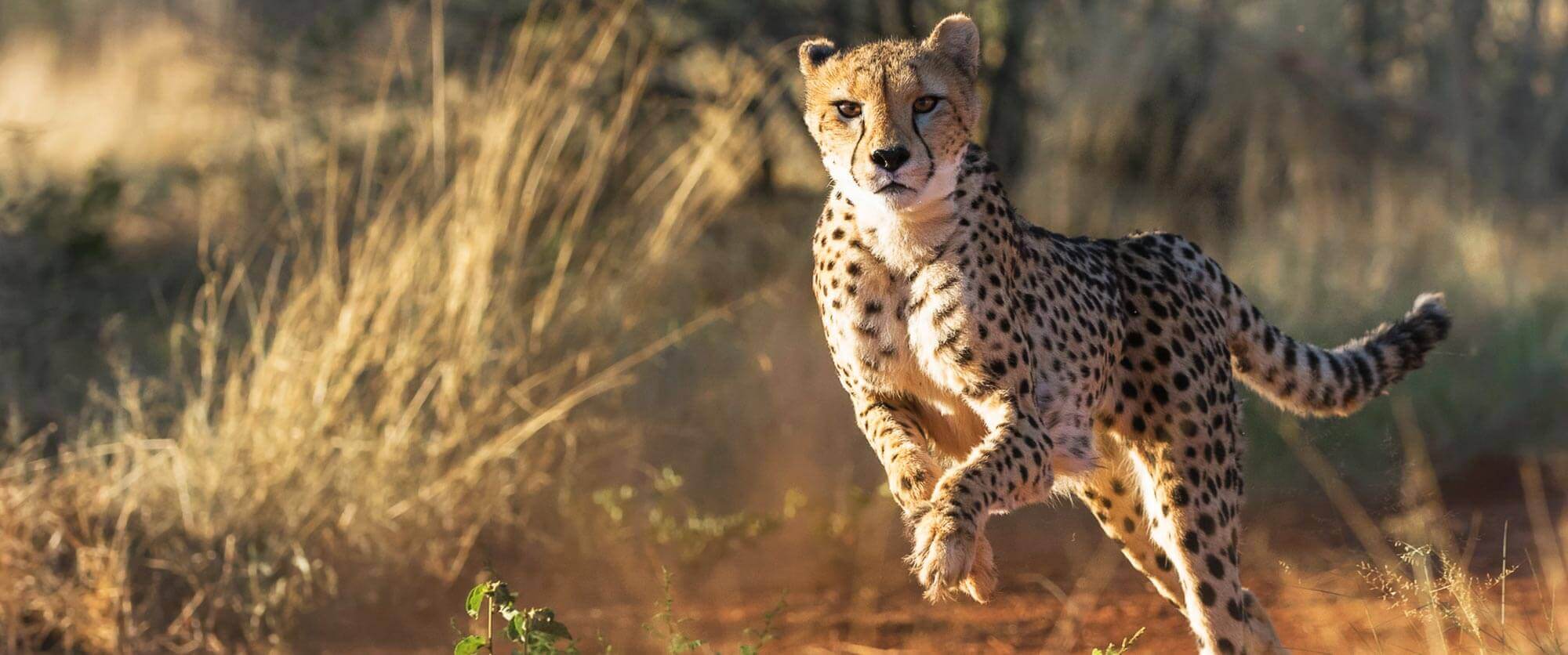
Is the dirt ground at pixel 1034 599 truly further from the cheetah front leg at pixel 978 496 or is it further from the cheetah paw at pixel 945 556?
the cheetah paw at pixel 945 556

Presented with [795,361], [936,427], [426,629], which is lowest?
[426,629]

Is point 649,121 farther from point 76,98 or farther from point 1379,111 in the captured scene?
point 76,98

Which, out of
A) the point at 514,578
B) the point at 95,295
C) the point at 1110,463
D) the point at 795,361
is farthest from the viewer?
the point at 95,295

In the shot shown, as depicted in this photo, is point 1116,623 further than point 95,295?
No

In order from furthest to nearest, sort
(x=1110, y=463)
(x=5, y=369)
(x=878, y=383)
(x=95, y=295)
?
(x=95, y=295)
(x=5, y=369)
(x=1110, y=463)
(x=878, y=383)

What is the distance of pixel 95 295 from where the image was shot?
6992mm

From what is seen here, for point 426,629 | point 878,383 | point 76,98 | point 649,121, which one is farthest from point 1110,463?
point 76,98

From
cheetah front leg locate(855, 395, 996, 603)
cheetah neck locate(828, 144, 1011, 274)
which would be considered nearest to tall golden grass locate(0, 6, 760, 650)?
cheetah front leg locate(855, 395, 996, 603)

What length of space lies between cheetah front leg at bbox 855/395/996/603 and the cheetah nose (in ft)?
1.65

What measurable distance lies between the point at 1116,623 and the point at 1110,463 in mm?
1254

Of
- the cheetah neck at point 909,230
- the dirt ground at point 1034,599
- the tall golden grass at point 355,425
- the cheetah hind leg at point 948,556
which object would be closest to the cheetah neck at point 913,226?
the cheetah neck at point 909,230

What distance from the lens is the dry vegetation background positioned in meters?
4.65

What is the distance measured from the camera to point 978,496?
264 centimetres

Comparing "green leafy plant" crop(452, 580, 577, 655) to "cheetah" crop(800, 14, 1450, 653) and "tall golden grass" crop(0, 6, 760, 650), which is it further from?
"tall golden grass" crop(0, 6, 760, 650)
